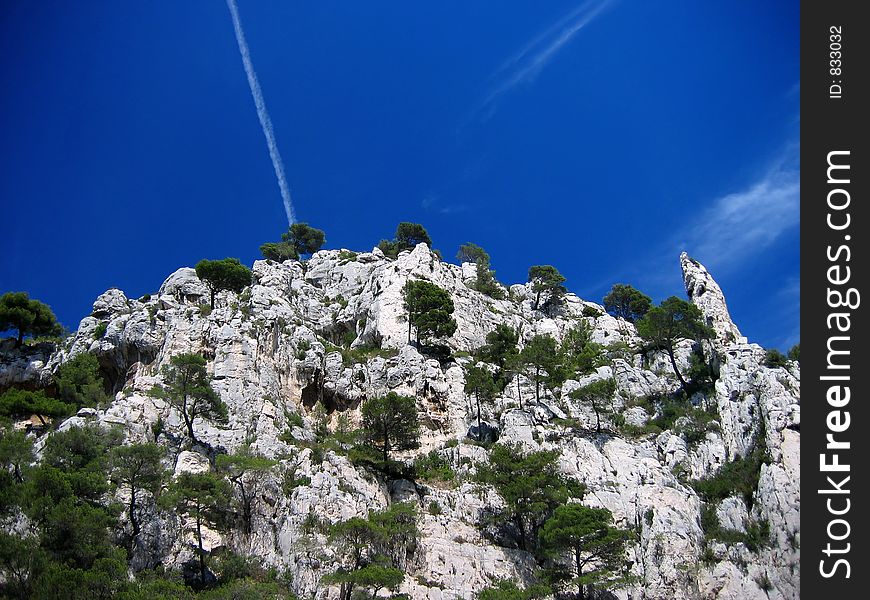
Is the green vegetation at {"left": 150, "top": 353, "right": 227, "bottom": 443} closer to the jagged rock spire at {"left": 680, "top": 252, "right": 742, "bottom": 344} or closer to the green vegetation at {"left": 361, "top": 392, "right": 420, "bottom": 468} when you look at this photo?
the green vegetation at {"left": 361, "top": 392, "right": 420, "bottom": 468}

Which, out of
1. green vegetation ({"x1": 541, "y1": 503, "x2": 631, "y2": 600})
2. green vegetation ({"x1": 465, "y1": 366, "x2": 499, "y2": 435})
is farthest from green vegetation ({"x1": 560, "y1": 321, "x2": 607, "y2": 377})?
green vegetation ({"x1": 541, "y1": 503, "x2": 631, "y2": 600})

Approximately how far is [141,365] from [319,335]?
934 inches

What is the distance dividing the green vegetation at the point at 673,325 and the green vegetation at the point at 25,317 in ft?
241

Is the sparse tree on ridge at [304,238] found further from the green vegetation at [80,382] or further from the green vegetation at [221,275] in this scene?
the green vegetation at [80,382]

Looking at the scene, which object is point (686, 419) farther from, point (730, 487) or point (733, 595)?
point (733, 595)

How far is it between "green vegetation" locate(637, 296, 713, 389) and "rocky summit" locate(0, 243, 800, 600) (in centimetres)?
142

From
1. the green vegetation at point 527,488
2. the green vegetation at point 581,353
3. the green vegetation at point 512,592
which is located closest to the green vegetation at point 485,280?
the green vegetation at point 581,353

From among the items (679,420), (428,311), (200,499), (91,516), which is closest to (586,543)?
(679,420)

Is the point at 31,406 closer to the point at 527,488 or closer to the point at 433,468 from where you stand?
the point at 433,468

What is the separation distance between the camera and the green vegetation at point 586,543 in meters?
43.4

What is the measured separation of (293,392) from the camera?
65.8 metres

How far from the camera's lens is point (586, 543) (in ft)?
143

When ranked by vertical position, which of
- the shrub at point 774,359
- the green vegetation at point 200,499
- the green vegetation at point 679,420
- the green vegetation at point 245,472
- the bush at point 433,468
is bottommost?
the green vegetation at point 200,499

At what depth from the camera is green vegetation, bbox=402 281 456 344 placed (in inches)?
2918
